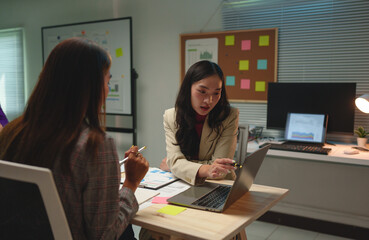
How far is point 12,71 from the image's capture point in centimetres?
504

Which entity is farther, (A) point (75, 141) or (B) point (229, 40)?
(B) point (229, 40)

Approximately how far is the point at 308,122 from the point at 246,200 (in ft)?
5.89

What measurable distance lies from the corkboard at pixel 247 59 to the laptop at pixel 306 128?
389mm

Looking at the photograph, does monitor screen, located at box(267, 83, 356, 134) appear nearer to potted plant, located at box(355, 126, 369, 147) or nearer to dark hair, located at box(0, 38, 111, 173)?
potted plant, located at box(355, 126, 369, 147)

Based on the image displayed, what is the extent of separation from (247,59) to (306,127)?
2.84 ft

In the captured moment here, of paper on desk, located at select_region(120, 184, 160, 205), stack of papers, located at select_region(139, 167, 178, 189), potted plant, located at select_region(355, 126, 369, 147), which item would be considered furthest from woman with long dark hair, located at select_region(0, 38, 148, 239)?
potted plant, located at select_region(355, 126, 369, 147)

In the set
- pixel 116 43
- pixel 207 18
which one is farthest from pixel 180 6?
pixel 116 43

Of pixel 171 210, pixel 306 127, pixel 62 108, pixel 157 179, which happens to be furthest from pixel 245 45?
pixel 62 108

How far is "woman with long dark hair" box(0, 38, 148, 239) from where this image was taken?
3.24ft

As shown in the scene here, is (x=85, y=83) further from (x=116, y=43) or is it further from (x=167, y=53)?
(x=116, y=43)

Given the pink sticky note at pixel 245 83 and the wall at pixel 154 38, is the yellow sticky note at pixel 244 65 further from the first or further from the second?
the wall at pixel 154 38

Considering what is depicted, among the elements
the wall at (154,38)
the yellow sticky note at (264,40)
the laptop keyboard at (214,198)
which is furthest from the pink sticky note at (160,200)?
the wall at (154,38)

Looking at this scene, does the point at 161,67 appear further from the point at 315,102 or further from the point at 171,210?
the point at 171,210

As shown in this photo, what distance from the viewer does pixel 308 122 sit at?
299 centimetres
